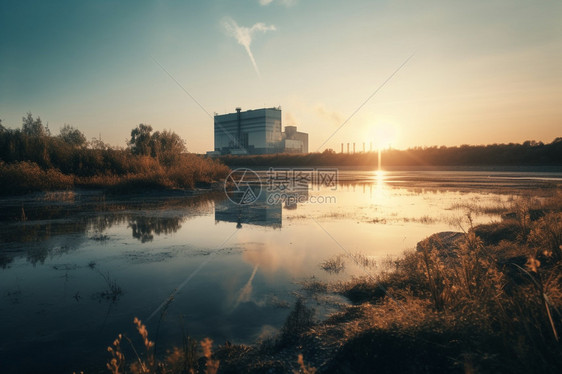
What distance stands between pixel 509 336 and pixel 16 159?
2568 cm

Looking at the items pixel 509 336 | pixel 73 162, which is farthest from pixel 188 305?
pixel 73 162

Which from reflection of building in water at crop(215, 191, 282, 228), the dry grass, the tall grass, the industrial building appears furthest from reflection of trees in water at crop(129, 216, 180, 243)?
the industrial building

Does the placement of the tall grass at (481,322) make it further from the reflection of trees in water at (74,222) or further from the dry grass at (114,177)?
the dry grass at (114,177)

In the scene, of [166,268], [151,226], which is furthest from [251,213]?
[166,268]

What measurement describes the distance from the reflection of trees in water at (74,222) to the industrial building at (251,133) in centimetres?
8528

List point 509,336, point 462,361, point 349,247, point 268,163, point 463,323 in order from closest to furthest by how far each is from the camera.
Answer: point 462,361 → point 509,336 → point 463,323 → point 349,247 → point 268,163

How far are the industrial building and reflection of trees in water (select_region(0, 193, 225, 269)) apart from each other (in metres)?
85.3

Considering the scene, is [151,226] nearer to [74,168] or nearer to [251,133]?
[74,168]

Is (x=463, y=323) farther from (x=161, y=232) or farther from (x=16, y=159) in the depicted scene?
(x=16, y=159)

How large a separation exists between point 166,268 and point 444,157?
191ft

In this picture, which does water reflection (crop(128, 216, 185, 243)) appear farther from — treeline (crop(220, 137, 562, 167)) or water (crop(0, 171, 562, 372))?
treeline (crop(220, 137, 562, 167))

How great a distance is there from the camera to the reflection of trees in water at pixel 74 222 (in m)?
8.20

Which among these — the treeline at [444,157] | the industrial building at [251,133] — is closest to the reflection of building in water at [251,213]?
the treeline at [444,157]

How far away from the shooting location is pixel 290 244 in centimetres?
869
